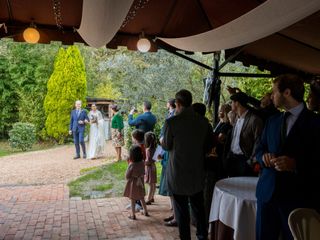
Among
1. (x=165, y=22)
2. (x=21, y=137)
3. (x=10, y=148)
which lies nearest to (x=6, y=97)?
(x=10, y=148)

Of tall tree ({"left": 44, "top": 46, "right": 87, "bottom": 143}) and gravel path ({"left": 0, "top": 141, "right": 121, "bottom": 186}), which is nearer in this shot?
gravel path ({"left": 0, "top": 141, "right": 121, "bottom": 186})

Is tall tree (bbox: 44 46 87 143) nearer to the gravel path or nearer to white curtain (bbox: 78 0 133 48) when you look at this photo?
the gravel path

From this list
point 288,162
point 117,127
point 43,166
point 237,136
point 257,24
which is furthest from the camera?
point 117,127

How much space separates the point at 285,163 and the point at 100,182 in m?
5.61

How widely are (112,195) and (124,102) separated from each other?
580 centimetres

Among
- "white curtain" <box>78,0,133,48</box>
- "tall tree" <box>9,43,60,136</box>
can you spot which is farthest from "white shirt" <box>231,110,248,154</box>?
"tall tree" <box>9,43,60,136</box>

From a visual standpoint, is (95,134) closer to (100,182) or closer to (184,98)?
(100,182)

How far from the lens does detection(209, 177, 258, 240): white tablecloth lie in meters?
2.65

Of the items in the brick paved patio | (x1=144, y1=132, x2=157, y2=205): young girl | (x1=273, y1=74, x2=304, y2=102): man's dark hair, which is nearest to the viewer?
(x1=273, y1=74, x2=304, y2=102): man's dark hair

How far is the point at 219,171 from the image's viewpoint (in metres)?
3.83

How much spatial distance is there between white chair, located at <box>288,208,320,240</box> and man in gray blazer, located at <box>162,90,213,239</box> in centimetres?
145

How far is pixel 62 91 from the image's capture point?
14.3 meters

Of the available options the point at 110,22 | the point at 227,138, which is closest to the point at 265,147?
the point at 227,138

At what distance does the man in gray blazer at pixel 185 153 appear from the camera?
332 cm
